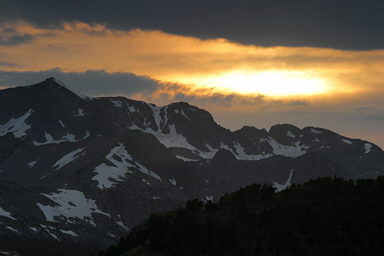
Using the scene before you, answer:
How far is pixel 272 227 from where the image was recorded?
5704 inches

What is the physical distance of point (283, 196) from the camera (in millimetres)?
169625

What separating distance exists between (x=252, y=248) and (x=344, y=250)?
14552 mm

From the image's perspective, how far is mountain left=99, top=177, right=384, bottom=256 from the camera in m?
137

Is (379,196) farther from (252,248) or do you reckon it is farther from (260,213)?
(252,248)

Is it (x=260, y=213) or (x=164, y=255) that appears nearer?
(x=164, y=255)

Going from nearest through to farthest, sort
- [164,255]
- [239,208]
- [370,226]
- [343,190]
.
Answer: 1. [164,255]
2. [370,226]
3. [239,208]
4. [343,190]

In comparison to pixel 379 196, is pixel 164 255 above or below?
below

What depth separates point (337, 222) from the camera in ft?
489

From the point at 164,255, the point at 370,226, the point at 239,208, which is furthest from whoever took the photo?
the point at 239,208

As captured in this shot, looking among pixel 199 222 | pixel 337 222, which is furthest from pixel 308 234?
pixel 199 222

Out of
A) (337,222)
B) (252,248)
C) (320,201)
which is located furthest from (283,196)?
(252,248)

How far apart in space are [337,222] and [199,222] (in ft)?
78.3

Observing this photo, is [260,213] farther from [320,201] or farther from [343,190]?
[343,190]

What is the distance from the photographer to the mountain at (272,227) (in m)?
137
